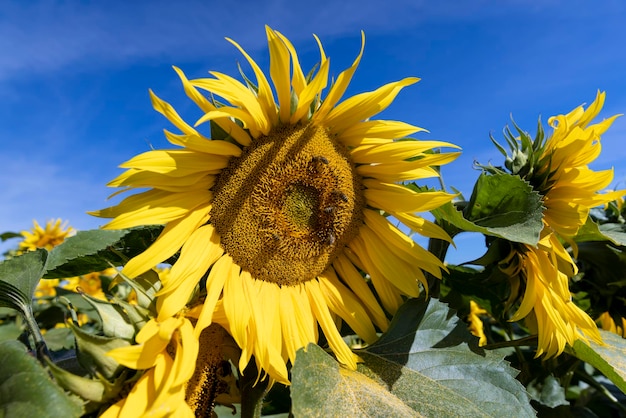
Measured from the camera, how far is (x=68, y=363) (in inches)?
56.5

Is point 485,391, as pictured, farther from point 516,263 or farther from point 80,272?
point 80,272

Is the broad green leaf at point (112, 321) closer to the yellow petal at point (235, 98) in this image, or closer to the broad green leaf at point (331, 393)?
the broad green leaf at point (331, 393)

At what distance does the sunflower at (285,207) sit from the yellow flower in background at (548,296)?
482mm

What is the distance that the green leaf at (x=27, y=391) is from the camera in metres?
1.06

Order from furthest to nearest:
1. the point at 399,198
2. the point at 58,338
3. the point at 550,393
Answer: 1. the point at 58,338
2. the point at 550,393
3. the point at 399,198

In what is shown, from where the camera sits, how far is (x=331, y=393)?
1422 millimetres

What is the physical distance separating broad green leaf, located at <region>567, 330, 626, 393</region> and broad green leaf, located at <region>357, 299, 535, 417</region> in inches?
16.7

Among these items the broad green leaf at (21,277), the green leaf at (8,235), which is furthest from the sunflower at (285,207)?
the green leaf at (8,235)

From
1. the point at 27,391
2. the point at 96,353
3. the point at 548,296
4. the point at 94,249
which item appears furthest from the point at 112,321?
the point at 548,296

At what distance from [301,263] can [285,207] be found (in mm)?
186

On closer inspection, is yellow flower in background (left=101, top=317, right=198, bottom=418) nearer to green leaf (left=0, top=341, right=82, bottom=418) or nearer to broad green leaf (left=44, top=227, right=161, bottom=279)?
green leaf (left=0, top=341, right=82, bottom=418)

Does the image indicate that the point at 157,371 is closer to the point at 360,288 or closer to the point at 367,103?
the point at 360,288

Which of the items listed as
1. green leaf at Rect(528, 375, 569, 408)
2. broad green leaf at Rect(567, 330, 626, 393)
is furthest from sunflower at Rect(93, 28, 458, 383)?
green leaf at Rect(528, 375, 569, 408)

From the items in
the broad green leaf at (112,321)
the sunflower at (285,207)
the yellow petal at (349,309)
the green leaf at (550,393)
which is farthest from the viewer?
the green leaf at (550,393)
